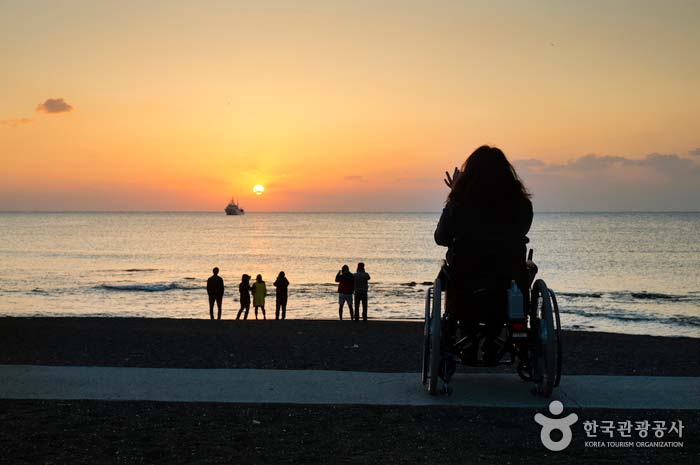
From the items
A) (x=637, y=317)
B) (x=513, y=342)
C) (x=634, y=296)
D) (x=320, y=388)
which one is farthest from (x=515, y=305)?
(x=634, y=296)

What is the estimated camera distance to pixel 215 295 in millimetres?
21234

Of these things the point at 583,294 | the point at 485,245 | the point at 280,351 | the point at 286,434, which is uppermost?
the point at 485,245

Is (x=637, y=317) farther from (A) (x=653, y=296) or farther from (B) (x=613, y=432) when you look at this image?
(B) (x=613, y=432)

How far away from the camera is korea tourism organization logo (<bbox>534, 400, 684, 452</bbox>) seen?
5066 mm

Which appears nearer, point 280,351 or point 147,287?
point 280,351

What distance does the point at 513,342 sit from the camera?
19.6 ft

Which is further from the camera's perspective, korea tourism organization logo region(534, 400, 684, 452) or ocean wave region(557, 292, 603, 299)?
ocean wave region(557, 292, 603, 299)

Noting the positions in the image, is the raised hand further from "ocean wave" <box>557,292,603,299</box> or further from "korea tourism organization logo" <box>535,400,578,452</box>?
"ocean wave" <box>557,292,603,299</box>

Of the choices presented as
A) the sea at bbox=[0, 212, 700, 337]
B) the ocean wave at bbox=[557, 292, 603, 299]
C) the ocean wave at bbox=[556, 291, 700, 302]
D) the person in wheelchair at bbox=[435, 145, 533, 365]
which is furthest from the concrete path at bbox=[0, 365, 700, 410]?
the ocean wave at bbox=[557, 292, 603, 299]

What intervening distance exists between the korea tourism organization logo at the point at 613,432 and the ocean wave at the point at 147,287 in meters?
37.5

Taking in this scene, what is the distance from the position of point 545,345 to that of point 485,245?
0.91 meters

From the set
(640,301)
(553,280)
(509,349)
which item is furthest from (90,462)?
(553,280)

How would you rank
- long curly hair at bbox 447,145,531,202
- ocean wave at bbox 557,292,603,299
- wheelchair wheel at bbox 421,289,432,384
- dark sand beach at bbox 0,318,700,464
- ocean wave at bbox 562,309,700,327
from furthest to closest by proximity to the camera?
ocean wave at bbox 557,292,603,299
ocean wave at bbox 562,309,700,327
wheelchair wheel at bbox 421,289,432,384
long curly hair at bbox 447,145,531,202
dark sand beach at bbox 0,318,700,464

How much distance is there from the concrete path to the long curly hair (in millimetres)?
1636
